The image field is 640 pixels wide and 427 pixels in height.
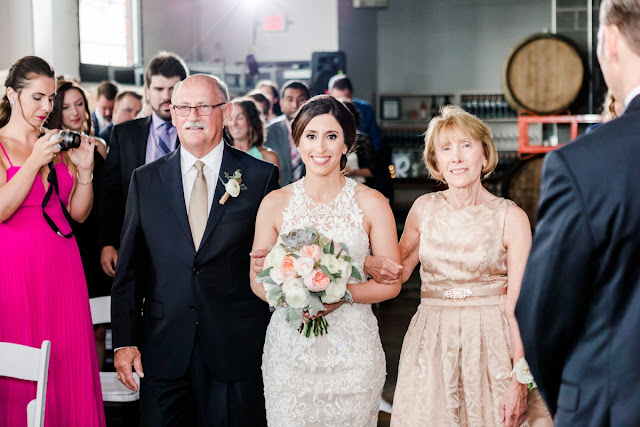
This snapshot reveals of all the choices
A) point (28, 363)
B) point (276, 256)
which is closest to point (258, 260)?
point (276, 256)

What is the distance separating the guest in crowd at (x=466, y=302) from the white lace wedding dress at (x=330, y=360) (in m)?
0.11

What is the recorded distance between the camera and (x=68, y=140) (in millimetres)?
3281

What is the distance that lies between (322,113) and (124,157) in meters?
1.36

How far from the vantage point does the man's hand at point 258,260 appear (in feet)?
8.50

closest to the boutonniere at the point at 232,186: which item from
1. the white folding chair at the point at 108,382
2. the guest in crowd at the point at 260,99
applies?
the white folding chair at the point at 108,382

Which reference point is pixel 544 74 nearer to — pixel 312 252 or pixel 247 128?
pixel 247 128

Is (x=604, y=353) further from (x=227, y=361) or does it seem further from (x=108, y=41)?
(x=108, y=41)

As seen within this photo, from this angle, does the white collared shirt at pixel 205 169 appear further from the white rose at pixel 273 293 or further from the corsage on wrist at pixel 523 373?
the corsage on wrist at pixel 523 373

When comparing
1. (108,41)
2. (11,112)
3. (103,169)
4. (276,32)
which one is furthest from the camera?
(276,32)

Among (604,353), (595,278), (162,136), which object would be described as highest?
(162,136)

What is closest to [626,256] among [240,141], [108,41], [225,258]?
[225,258]

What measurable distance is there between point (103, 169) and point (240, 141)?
4.62ft

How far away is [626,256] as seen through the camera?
1.42m

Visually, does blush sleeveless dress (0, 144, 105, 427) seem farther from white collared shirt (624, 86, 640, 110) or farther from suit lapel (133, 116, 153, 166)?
white collared shirt (624, 86, 640, 110)
